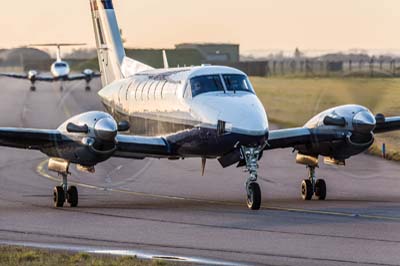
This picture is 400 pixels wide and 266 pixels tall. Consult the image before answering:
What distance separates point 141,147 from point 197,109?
169cm

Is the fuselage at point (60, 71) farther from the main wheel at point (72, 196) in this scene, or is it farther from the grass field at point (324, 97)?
the main wheel at point (72, 196)

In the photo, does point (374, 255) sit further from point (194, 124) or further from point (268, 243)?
point (194, 124)

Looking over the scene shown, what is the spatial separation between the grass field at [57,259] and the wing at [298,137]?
9.33 meters

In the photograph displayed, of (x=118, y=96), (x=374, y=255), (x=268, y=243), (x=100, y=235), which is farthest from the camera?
(x=118, y=96)

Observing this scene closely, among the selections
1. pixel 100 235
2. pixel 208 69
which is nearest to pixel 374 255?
pixel 100 235

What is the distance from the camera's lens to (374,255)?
17172mm

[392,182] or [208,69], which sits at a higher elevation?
[208,69]

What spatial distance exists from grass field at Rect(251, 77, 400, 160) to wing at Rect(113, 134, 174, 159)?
7.44m

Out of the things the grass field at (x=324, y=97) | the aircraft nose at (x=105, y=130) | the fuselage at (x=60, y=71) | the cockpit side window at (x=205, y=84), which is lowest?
the fuselage at (x=60, y=71)

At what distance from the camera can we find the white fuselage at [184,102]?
23359 mm

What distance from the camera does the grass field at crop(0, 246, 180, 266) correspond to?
1641 centimetres

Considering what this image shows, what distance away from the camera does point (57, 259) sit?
16.8 meters

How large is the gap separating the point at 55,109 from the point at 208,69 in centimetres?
4615

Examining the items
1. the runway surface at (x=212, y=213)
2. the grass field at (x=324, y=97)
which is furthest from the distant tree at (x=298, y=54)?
the runway surface at (x=212, y=213)
